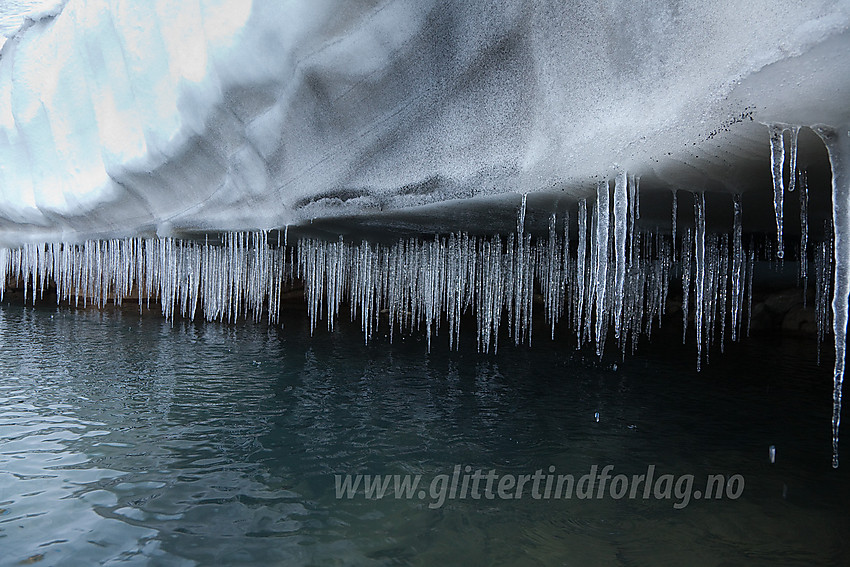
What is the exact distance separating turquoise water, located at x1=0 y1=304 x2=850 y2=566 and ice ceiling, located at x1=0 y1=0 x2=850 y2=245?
2.65 metres

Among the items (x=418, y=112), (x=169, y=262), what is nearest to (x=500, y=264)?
(x=169, y=262)

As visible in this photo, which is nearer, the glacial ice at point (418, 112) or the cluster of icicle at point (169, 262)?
the glacial ice at point (418, 112)

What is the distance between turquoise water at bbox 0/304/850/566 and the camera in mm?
3924

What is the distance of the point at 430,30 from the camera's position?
14.7 ft

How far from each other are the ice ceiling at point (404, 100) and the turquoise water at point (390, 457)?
265 centimetres

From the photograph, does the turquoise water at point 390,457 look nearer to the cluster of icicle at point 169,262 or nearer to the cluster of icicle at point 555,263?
the cluster of icicle at point 555,263

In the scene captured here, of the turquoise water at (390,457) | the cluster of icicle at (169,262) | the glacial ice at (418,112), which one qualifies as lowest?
the turquoise water at (390,457)

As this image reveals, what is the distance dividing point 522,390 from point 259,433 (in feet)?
14.5

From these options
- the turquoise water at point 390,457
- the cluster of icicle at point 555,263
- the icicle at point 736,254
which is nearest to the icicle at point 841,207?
the cluster of icicle at point 555,263

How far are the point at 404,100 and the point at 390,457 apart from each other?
345 cm

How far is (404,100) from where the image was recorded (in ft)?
16.5

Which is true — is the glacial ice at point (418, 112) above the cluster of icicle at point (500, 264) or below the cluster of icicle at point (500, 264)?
above

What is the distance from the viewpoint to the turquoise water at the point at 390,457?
3924 millimetres

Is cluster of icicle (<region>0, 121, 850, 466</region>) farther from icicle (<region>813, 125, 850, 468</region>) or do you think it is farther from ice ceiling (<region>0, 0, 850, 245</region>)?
ice ceiling (<region>0, 0, 850, 245</region>)
